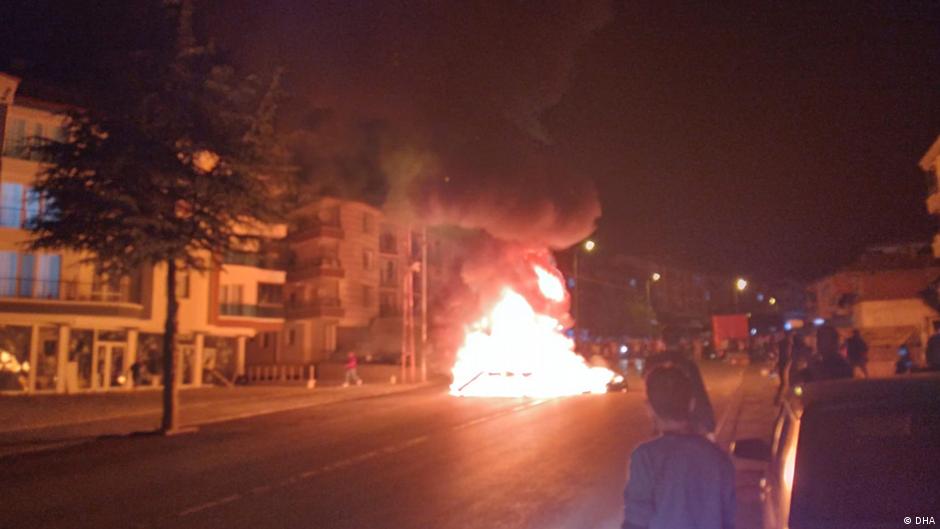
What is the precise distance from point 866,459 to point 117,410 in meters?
23.5

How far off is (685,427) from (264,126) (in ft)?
47.8

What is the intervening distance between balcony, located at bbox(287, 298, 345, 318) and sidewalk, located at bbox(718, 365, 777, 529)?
26.3 m

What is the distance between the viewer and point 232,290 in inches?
1625

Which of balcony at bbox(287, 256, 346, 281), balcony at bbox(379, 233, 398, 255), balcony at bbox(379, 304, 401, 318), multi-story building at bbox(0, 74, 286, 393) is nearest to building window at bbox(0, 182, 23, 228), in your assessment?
multi-story building at bbox(0, 74, 286, 393)

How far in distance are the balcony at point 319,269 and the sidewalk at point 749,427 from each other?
27127 mm

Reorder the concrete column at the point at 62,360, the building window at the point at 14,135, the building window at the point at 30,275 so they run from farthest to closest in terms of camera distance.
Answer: the concrete column at the point at 62,360 < the building window at the point at 30,275 < the building window at the point at 14,135

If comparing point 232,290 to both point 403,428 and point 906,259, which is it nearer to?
point 403,428

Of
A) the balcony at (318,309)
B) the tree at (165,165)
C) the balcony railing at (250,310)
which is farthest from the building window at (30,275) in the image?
the balcony at (318,309)

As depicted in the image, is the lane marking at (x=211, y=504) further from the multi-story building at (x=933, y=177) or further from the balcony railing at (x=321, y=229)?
the balcony railing at (x=321, y=229)

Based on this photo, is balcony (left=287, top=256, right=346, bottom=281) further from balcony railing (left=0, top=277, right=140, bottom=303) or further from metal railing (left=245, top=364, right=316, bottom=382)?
balcony railing (left=0, top=277, right=140, bottom=303)

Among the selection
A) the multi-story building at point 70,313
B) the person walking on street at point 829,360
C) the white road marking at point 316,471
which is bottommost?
the white road marking at point 316,471

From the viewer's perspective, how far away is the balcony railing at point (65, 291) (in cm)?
3005

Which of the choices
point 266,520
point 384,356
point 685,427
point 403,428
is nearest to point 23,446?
point 403,428

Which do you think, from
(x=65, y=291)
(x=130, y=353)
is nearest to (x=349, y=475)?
(x=65, y=291)
